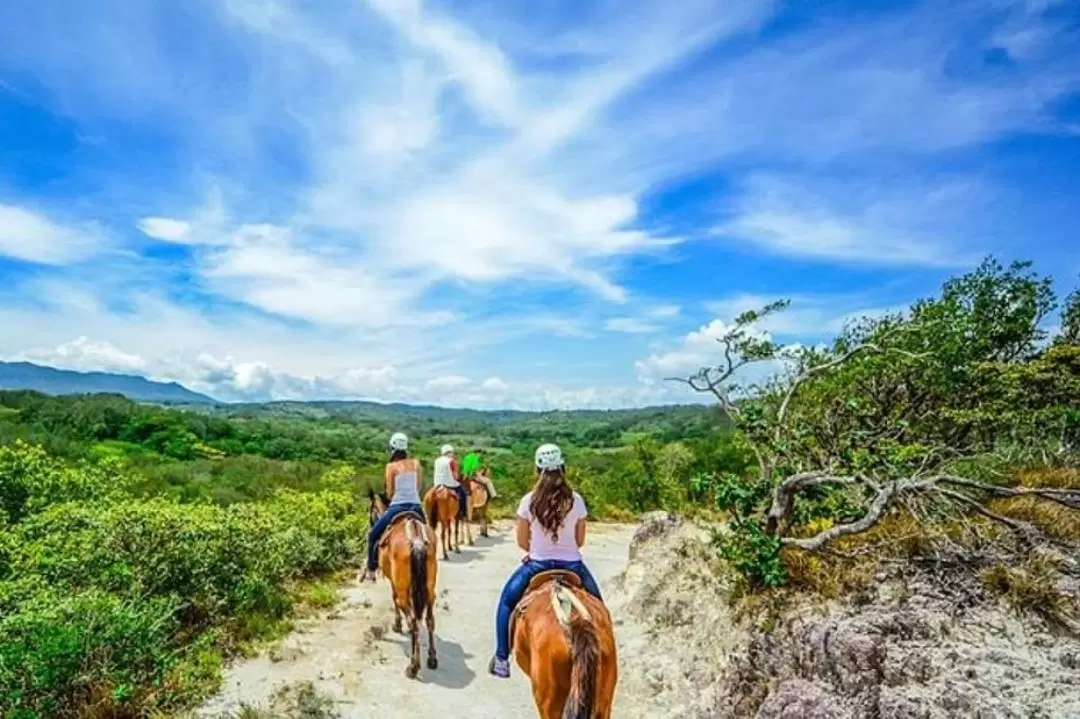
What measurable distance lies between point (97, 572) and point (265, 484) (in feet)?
84.4

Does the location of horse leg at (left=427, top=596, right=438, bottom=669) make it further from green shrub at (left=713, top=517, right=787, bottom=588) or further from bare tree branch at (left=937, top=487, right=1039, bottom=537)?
bare tree branch at (left=937, top=487, right=1039, bottom=537)

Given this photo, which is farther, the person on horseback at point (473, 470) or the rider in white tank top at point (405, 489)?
the person on horseback at point (473, 470)

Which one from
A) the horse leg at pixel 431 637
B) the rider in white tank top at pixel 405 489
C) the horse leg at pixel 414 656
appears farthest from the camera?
the rider in white tank top at pixel 405 489

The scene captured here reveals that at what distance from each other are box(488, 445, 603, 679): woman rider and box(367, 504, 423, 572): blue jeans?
3.09 meters

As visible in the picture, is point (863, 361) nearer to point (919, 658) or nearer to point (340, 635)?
point (919, 658)

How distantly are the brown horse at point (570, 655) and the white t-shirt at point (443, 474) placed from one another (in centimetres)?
787

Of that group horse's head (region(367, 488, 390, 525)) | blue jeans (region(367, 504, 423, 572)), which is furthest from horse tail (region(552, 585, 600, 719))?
horse's head (region(367, 488, 390, 525))

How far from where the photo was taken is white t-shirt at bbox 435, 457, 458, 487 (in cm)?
1342

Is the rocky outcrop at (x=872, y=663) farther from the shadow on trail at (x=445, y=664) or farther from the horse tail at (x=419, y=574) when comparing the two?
the horse tail at (x=419, y=574)

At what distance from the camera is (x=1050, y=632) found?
5.73m

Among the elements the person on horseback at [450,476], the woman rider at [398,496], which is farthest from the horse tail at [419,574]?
the person on horseback at [450,476]

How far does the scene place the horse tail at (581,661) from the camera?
477cm

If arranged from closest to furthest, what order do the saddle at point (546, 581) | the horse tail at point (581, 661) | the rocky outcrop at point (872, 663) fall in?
the horse tail at point (581, 661)
the rocky outcrop at point (872, 663)
the saddle at point (546, 581)

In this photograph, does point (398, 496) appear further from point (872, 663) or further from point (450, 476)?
point (872, 663)
